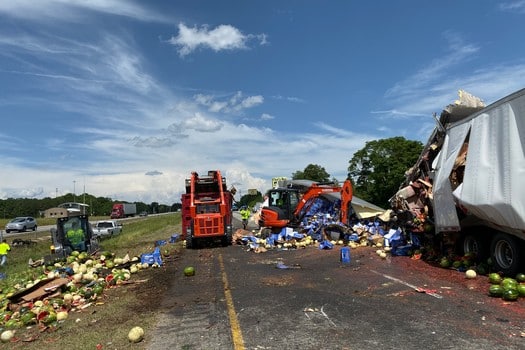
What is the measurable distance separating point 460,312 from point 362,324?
1.70 metres

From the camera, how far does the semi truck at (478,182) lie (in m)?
8.43

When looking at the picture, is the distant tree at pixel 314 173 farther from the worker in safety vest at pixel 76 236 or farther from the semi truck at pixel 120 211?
the worker in safety vest at pixel 76 236

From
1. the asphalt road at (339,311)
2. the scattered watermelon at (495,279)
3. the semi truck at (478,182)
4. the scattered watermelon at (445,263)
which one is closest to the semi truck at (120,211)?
the asphalt road at (339,311)

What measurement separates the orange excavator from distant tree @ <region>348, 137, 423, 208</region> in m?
31.9

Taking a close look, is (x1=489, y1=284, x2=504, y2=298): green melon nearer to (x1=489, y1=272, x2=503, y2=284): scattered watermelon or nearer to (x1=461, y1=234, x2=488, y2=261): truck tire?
(x1=489, y1=272, x2=503, y2=284): scattered watermelon

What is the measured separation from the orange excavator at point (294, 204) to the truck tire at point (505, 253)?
1009 centimetres

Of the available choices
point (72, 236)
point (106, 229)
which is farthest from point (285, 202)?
point (106, 229)

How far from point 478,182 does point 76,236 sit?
49.5 ft

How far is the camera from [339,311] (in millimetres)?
7410

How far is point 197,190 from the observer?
870 inches

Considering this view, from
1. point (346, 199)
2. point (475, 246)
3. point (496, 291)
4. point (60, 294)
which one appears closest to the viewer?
point (496, 291)

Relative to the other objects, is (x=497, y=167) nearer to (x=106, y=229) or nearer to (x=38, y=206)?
(x=106, y=229)

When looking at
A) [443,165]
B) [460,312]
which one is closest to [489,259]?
[443,165]

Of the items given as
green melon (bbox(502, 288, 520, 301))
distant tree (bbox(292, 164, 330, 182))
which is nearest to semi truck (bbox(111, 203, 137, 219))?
distant tree (bbox(292, 164, 330, 182))
